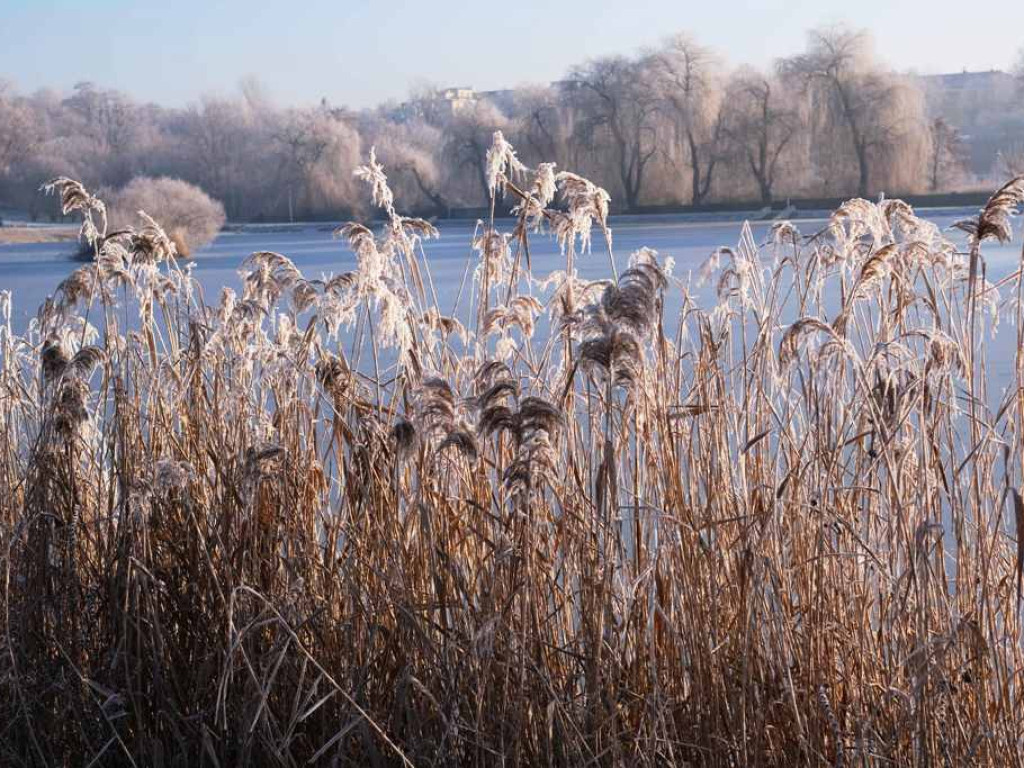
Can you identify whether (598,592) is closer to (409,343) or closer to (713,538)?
(713,538)

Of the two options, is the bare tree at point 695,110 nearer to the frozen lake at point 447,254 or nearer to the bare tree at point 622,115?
the bare tree at point 622,115

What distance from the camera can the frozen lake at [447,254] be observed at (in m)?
8.30

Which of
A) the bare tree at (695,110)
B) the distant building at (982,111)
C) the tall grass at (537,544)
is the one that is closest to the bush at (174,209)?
the bare tree at (695,110)

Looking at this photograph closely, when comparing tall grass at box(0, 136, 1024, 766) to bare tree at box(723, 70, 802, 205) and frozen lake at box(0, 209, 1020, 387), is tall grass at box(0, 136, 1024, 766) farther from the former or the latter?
bare tree at box(723, 70, 802, 205)

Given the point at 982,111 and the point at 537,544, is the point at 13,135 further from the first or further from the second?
the point at 537,544

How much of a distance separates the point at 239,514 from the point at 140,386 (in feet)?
1.55

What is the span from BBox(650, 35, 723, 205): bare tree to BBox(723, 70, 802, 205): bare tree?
297 millimetres

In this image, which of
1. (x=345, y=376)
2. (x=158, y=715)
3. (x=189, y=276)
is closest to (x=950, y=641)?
(x=345, y=376)

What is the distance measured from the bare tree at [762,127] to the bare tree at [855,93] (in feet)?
1.61

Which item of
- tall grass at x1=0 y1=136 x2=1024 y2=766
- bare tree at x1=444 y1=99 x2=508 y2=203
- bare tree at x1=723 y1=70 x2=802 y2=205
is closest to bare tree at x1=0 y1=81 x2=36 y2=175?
bare tree at x1=444 y1=99 x2=508 y2=203

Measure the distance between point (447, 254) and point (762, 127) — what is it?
421 inches

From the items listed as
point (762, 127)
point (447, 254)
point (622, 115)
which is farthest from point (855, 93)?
point (447, 254)

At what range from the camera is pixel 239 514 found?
201 cm

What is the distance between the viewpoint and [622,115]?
22.2 meters
